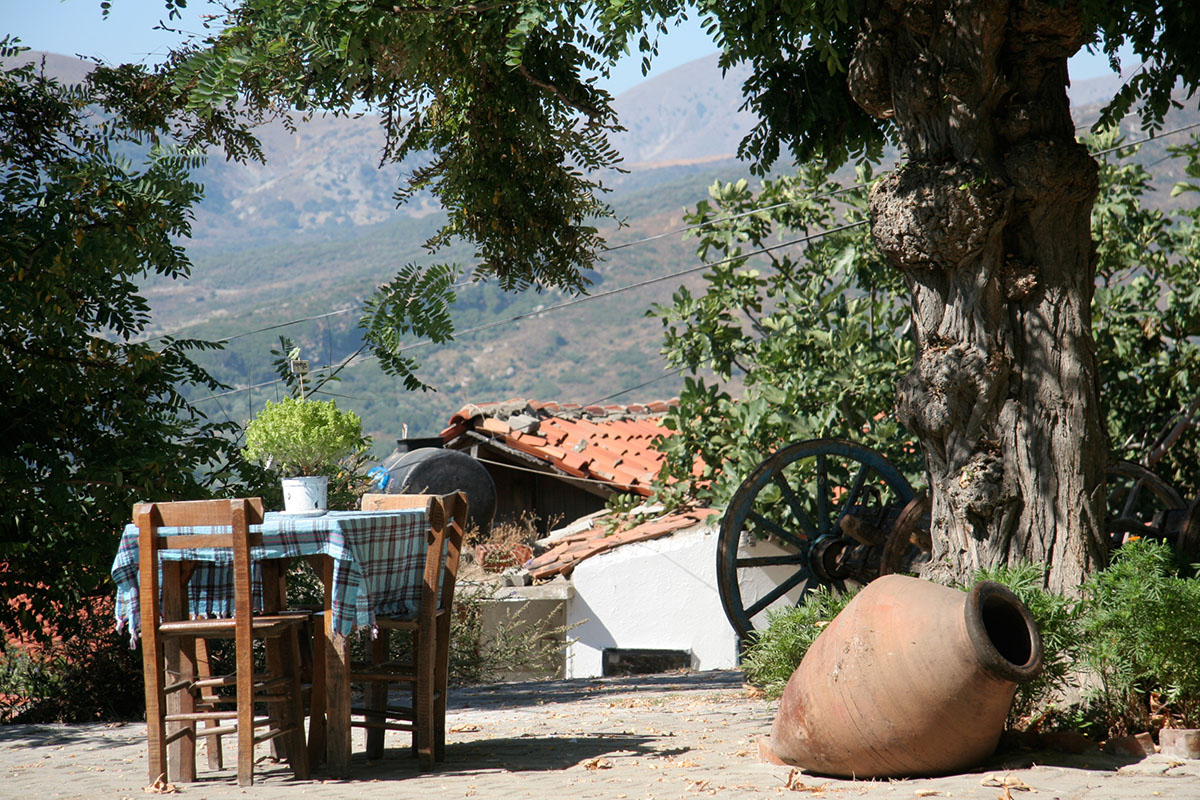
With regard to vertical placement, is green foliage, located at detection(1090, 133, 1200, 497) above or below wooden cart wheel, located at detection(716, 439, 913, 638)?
above

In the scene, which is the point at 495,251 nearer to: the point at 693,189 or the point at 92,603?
the point at 92,603

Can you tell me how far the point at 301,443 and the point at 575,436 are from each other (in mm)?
10506

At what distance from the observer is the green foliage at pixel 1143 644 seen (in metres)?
3.63

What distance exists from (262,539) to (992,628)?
103 inches

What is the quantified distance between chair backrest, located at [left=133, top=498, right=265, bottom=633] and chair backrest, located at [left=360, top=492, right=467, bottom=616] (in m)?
0.66

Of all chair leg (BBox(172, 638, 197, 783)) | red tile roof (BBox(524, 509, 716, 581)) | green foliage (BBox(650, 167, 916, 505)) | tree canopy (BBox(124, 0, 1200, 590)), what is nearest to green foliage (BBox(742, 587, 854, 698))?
tree canopy (BBox(124, 0, 1200, 590))

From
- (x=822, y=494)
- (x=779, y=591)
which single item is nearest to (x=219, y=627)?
(x=779, y=591)

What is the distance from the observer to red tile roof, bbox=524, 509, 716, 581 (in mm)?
10625

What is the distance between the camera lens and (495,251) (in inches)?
211

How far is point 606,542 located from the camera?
1095 centimetres

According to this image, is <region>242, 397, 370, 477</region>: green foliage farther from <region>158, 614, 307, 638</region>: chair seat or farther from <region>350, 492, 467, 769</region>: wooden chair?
<region>158, 614, 307, 638</region>: chair seat

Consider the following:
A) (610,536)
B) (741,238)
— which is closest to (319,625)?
(741,238)

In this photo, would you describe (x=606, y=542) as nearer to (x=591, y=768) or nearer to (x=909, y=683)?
(x=591, y=768)

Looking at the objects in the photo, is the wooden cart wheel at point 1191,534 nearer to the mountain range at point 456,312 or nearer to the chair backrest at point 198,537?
the chair backrest at point 198,537
